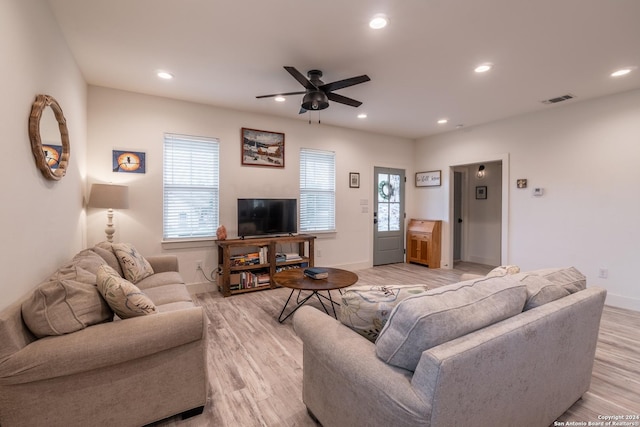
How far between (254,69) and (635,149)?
465 centimetres

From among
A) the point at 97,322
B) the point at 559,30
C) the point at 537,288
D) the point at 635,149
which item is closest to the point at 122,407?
the point at 97,322

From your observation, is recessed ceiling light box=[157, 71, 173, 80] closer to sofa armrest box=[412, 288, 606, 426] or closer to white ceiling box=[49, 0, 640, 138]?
white ceiling box=[49, 0, 640, 138]

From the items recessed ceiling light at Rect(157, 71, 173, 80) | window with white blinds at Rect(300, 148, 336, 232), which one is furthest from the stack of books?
recessed ceiling light at Rect(157, 71, 173, 80)

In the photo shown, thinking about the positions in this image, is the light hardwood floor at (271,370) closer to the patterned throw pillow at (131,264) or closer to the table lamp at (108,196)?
the patterned throw pillow at (131,264)

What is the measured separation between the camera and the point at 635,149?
3.52m

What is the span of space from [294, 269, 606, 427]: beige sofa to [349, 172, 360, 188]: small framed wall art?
400cm

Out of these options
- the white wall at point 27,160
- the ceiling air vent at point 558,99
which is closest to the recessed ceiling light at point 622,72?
the ceiling air vent at point 558,99

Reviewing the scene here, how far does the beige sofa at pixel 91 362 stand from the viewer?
1.31 meters

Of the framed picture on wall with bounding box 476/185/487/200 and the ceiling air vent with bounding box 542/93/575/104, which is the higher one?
the ceiling air vent with bounding box 542/93/575/104

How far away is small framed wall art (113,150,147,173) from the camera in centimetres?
363

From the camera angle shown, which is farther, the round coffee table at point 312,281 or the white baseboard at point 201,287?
the white baseboard at point 201,287

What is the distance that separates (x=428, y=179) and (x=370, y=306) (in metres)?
5.17

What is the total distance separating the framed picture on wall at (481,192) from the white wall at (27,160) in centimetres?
699

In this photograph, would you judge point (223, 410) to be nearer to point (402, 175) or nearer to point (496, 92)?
point (496, 92)
